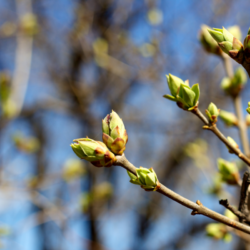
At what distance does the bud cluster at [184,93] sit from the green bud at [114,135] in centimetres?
21

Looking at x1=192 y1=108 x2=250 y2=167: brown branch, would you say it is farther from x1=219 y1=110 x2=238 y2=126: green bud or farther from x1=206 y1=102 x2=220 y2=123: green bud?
x1=219 y1=110 x2=238 y2=126: green bud

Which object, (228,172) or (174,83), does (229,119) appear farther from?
(174,83)

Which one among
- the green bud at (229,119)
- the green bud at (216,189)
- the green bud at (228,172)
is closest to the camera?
the green bud at (228,172)

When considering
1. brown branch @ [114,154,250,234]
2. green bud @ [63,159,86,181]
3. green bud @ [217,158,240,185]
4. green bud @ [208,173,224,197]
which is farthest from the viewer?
green bud @ [63,159,86,181]

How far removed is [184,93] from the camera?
0.72 metres

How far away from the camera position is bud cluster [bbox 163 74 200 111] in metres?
0.71

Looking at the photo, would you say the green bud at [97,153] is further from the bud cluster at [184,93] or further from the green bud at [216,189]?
the green bud at [216,189]

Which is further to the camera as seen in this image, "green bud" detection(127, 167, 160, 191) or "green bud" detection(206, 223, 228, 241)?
"green bud" detection(206, 223, 228, 241)

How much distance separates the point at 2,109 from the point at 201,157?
170cm

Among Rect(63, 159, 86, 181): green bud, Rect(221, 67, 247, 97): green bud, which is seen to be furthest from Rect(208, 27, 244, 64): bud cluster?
Rect(63, 159, 86, 181): green bud

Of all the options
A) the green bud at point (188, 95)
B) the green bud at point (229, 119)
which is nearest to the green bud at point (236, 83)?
the green bud at point (229, 119)

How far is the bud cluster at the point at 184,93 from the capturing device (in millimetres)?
714

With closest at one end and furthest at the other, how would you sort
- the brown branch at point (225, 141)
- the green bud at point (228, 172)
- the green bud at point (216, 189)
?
1. the brown branch at point (225, 141)
2. the green bud at point (228, 172)
3. the green bud at point (216, 189)

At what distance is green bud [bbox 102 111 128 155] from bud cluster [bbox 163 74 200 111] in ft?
0.70
